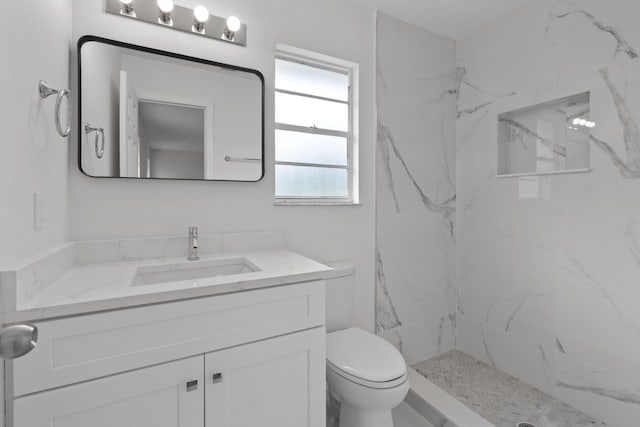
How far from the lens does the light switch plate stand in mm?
1028

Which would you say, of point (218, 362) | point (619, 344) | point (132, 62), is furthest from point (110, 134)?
point (619, 344)

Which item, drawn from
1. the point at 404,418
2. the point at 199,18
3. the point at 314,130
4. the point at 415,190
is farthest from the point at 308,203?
the point at 404,418

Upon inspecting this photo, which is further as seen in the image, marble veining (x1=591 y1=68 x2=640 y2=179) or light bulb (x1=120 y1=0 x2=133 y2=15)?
marble veining (x1=591 y1=68 x2=640 y2=179)

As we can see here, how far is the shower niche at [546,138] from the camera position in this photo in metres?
1.88

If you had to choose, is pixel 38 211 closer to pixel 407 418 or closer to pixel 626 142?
pixel 407 418

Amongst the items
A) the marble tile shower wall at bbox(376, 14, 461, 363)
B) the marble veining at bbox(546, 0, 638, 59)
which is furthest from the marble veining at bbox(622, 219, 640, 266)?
the marble tile shower wall at bbox(376, 14, 461, 363)

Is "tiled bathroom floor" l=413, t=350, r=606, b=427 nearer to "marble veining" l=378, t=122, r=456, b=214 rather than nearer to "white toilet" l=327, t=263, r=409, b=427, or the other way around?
"white toilet" l=327, t=263, r=409, b=427

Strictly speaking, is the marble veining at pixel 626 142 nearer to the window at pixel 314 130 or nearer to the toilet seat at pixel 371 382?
the window at pixel 314 130

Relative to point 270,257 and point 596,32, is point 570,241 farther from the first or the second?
point 270,257

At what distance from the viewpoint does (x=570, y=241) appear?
73.4 inches

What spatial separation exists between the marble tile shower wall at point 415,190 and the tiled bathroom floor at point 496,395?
0.52ft

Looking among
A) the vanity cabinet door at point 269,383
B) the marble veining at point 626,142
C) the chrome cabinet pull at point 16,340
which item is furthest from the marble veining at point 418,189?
the chrome cabinet pull at point 16,340

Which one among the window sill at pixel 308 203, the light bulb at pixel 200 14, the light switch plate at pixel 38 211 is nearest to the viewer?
the light switch plate at pixel 38 211

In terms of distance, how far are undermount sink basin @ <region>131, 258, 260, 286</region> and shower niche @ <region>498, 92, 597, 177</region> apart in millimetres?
1821
